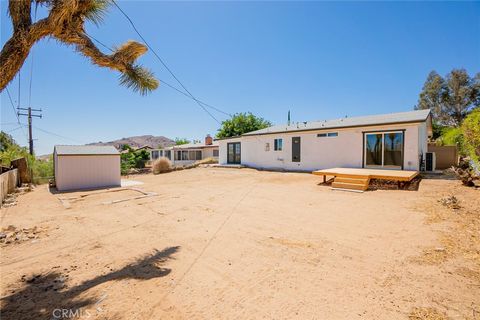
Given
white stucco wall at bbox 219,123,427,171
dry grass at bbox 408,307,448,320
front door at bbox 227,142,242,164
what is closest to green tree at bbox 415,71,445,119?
white stucco wall at bbox 219,123,427,171

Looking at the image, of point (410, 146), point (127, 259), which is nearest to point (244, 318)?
point (127, 259)

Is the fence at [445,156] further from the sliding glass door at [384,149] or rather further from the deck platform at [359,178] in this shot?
the deck platform at [359,178]

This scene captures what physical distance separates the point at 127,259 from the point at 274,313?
2.47m

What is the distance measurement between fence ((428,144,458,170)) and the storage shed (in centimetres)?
1997

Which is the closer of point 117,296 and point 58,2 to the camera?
point 117,296

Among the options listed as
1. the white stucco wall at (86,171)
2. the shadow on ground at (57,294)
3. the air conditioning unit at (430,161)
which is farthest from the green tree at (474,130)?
the white stucco wall at (86,171)

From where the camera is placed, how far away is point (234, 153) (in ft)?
72.7

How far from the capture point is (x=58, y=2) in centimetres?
314

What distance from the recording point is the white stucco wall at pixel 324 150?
1131 centimetres

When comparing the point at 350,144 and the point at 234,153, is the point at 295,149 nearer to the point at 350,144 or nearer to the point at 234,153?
the point at 350,144

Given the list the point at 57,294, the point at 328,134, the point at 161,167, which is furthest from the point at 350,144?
the point at 161,167

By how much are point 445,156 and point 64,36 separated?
19.4m

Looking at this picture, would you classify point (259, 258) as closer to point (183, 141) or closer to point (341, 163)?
point (341, 163)

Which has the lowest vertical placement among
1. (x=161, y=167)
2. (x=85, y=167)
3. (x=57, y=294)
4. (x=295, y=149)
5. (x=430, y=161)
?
(x=57, y=294)
